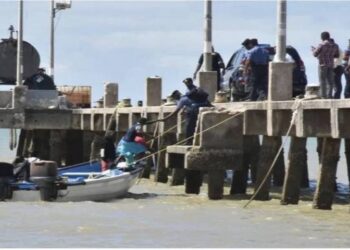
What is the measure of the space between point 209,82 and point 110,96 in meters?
10.7

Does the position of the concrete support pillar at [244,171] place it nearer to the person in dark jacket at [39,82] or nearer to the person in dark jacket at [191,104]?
the person in dark jacket at [191,104]

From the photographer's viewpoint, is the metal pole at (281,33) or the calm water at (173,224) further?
the metal pole at (281,33)

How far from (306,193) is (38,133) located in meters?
18.1

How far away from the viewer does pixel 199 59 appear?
107ft

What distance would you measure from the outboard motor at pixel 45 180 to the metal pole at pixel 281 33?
5.21 meters

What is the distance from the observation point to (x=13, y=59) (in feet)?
152

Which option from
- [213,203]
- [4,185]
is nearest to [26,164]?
[4,185]

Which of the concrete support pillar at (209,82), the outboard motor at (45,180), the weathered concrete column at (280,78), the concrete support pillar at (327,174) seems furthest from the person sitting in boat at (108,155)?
the concrete support pillar at (327,174)

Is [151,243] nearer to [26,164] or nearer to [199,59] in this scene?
[26,164]

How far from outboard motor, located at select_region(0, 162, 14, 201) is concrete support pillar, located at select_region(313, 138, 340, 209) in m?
→ 6.40

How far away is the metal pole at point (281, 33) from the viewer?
24.1 metres

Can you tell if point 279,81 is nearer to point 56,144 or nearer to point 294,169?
point 294,169

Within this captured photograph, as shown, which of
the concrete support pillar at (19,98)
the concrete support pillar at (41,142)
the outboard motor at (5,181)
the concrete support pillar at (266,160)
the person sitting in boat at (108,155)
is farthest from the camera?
the concrete support pillar at (41,142)

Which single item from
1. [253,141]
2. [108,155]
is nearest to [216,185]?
[253,141]
